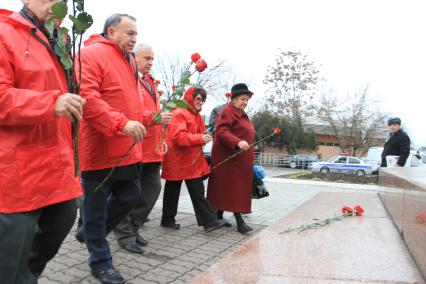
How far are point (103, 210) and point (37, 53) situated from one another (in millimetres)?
1368

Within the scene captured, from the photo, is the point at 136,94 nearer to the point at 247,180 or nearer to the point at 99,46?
the point at 99,46

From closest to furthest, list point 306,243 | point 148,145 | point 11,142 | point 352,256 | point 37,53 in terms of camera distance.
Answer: point 11,142 < point 37,53 < point 352,256 < point 306,243 < point 148,145

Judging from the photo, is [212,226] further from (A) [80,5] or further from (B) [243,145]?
(A) [80,5]

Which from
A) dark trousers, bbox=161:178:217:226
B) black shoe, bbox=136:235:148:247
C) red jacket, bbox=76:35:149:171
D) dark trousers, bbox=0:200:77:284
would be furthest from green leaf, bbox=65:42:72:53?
dark trousers, bbox=161:178:217:226

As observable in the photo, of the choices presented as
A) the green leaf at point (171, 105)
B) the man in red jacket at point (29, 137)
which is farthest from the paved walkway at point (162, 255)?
the green leaf at point (171, 105)

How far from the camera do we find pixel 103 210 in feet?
9.80

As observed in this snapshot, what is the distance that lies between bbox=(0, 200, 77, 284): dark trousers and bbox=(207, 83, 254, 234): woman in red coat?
294 centimetres

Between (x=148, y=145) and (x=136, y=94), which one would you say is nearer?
(x=136, y=94)

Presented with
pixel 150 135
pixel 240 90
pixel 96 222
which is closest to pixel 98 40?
pixel 96 222

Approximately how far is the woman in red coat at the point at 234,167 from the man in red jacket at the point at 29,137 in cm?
303

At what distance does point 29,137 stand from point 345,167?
2812 centimetres

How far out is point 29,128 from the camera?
1854 millimetres

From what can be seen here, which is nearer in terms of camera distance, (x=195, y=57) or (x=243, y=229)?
(x=195, y=57)

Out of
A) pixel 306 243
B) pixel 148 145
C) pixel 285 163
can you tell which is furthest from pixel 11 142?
pixel 285 163
